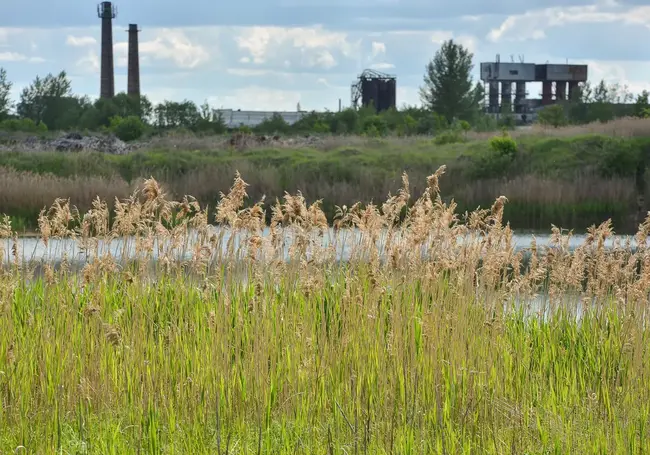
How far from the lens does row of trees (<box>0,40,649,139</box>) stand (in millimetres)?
51281

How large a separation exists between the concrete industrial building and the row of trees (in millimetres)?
31646

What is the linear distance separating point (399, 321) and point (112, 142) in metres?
33.8

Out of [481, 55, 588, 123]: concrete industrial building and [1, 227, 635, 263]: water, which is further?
[481, 55, 588, 123]: concrete industrial building

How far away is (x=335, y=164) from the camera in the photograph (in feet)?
94.2

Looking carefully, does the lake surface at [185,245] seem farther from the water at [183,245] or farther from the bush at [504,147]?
the bush at [504,147]

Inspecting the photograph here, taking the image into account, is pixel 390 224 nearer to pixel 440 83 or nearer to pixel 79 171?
pixel 79 171

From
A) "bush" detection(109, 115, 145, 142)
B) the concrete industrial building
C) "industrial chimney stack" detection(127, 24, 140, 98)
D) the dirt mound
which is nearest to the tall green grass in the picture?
the dirt mound

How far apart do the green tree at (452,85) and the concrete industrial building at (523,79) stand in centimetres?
3074

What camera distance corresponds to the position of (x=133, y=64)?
6419 centimetres

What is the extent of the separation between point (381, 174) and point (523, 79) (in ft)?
246

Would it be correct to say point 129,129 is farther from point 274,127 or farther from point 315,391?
point 315,391

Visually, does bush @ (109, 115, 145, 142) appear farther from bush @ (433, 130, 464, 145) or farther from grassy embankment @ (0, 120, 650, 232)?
bush @ (433, 130, 464, 145)

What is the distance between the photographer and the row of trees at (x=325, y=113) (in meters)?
51.3

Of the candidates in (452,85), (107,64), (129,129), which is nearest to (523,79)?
(452,85)
